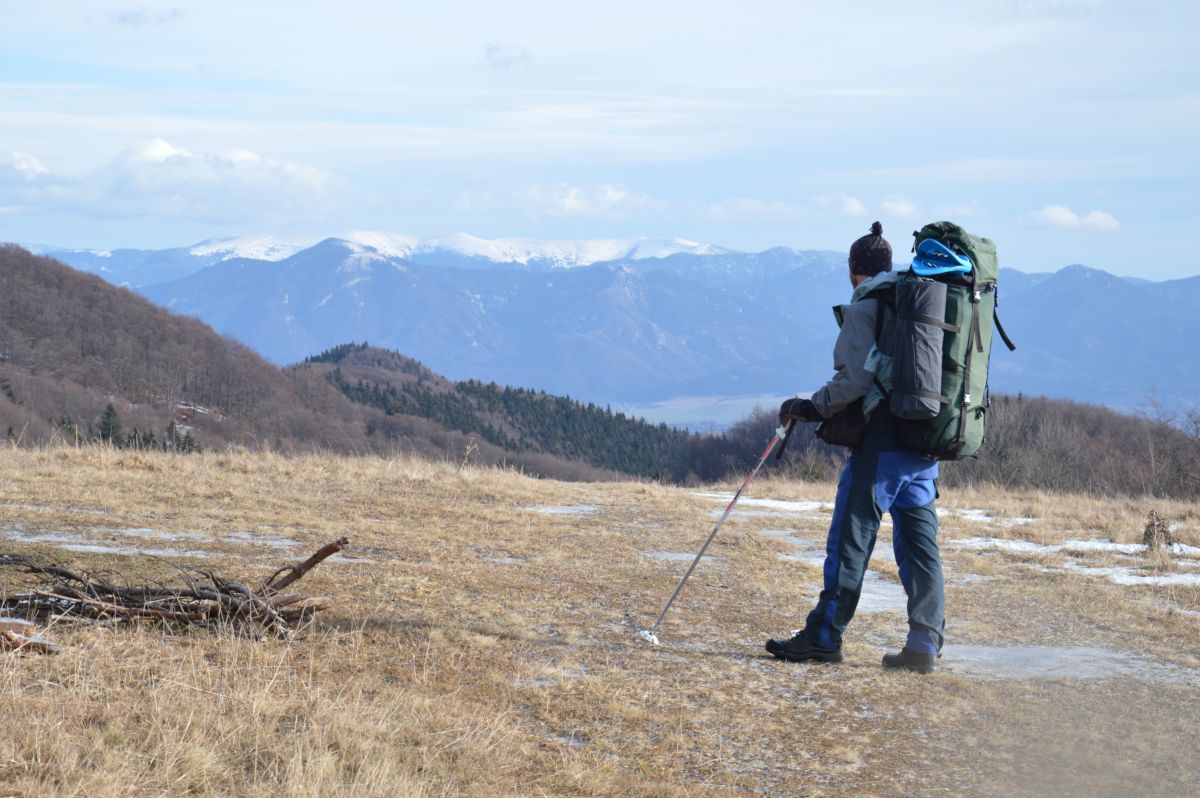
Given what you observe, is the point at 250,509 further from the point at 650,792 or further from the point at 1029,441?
the point at 1029,441

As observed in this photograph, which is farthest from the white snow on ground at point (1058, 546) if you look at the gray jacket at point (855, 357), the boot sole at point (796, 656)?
the gray jacket at point (855, 357)

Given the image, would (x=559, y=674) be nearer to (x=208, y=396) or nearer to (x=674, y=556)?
(x=674, y=556)

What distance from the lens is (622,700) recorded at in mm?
4652

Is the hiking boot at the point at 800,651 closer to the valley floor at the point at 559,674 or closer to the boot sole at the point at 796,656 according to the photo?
the boot sole at the point at 796,656

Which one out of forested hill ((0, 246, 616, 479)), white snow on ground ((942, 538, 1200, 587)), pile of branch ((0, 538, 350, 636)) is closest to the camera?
pile of branch ((0, 538, 350, 636))

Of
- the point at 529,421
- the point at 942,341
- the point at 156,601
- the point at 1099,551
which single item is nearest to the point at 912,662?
the point at 942,341

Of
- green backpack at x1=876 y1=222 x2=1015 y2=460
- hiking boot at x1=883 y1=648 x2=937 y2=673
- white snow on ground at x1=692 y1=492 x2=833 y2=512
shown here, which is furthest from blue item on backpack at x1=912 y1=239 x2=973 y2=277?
white snow on ground at x1=692 y1=492 x2=833 y2=512

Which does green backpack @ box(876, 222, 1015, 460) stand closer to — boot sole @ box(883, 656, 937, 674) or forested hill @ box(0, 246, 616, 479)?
boot sole @ box(883, 656, 937, 674)

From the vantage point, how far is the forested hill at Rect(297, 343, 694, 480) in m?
132

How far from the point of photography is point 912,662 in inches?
219

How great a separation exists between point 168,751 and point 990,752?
3.10 m

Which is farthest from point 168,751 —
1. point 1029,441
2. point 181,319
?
point 181,319

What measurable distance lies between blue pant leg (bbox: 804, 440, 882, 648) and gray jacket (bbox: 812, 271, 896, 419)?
0.28 meters

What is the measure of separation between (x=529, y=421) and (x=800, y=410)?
136m
